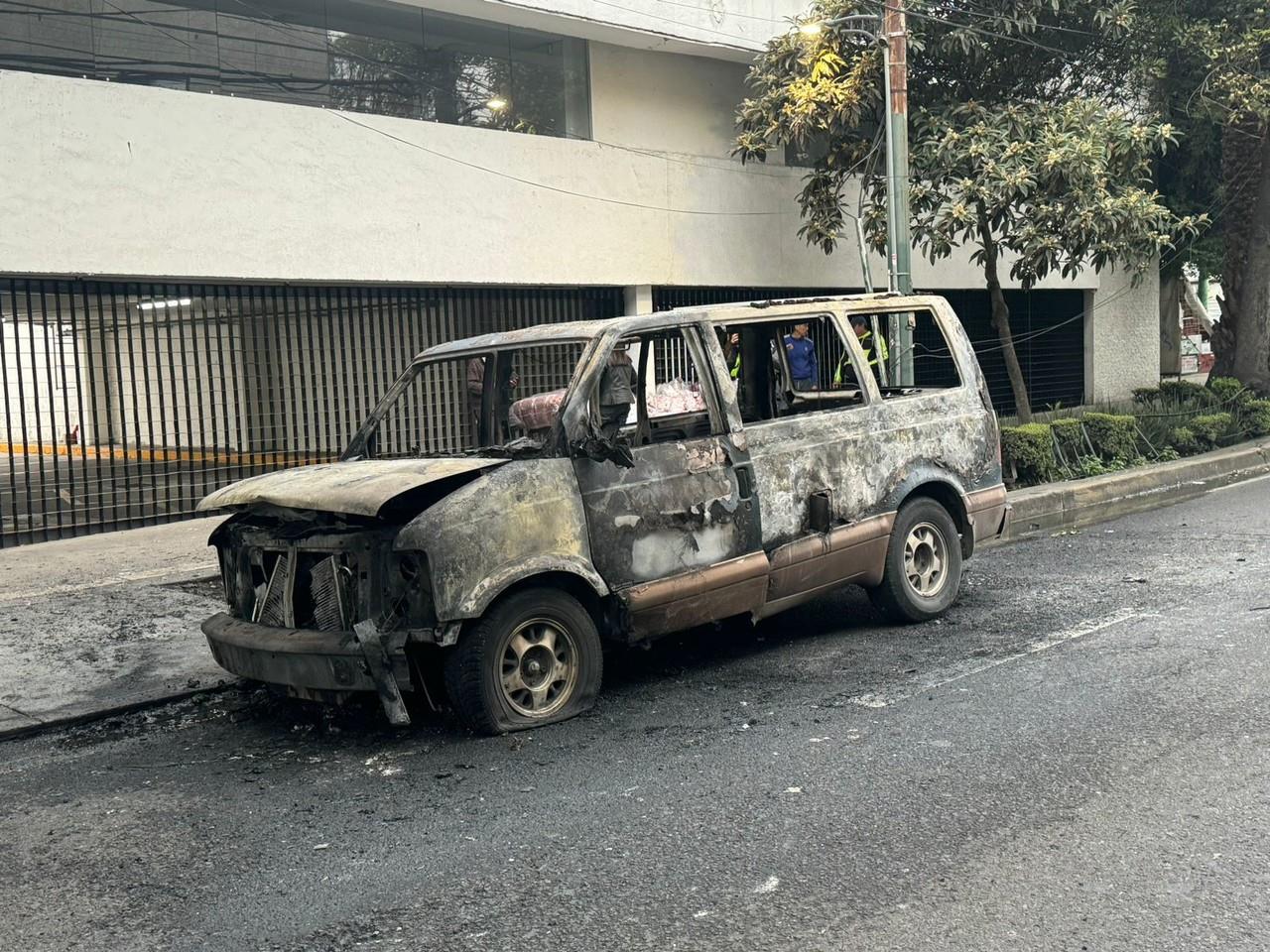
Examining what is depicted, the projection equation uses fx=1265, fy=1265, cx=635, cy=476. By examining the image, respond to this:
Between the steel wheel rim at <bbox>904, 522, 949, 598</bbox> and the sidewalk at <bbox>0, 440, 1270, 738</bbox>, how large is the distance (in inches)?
143

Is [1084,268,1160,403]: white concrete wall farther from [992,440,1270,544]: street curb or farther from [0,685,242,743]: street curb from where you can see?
[0,685,242,743]: street curb

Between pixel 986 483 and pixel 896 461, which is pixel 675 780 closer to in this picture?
pixel 896 461

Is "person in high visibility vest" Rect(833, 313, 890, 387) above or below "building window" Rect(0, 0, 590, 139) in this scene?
below

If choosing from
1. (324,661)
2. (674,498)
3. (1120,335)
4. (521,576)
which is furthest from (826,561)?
(1120,335)

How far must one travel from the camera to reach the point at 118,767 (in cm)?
564

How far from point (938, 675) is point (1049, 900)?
2.68 metres

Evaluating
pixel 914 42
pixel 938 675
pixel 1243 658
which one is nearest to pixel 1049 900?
pixel 938 675

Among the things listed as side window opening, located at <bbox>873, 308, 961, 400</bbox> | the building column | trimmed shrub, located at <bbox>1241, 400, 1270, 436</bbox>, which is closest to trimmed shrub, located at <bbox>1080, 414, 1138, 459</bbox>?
side window opening, located at <bbox>873, 308, 961, 400</bbox>

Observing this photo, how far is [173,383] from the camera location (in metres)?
12.1

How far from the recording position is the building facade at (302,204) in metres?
11.3

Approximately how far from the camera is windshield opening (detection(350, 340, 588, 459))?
250 inches

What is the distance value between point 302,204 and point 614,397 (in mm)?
7721

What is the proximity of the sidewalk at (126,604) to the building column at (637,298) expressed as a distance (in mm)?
5721

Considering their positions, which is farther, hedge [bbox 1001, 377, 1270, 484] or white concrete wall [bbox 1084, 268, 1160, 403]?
white concrete wall [bbox 1084, 268, 1160, 403]
